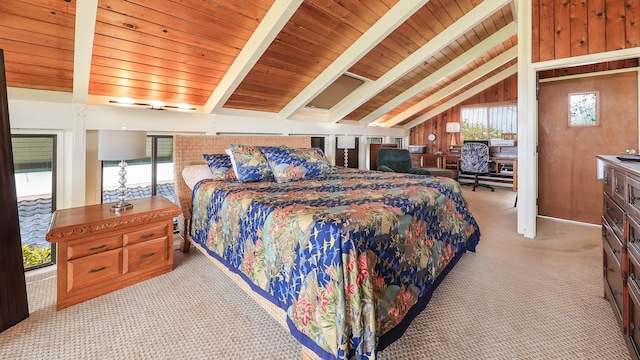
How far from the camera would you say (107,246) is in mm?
1986

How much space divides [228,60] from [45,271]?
7.83ft

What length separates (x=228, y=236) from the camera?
6.63ft

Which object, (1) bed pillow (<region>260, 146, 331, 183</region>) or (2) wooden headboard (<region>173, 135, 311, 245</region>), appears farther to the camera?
(2) wooden headboard (<region>173, 135, 311, 245</region>)

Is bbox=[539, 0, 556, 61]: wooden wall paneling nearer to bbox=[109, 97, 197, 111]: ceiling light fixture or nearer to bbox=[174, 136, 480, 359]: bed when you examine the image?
bbox=[174, 136, 480, 359]: bed

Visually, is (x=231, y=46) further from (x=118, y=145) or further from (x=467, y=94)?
(x=467, y=94)

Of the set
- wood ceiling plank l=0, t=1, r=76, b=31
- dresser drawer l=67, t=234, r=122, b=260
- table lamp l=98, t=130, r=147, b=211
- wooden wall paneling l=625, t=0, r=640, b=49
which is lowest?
dresser drawer l=67, t=234, r=122, b=260

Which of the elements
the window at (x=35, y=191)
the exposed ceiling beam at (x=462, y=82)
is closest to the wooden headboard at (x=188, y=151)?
the window at (x=35, y=191)

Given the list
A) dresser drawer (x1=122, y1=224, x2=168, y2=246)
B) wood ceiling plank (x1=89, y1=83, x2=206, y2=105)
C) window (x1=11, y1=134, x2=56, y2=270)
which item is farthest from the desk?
window (x1=11, y1=134, x2=56, y2=270)

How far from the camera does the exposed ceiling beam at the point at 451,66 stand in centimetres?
425

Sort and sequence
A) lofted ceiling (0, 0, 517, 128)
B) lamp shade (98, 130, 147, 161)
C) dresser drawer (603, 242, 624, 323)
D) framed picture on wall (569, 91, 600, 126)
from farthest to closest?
framed picture on wall (569, 91, 600, 126) < lamp shade (98, 130, 147, 161) < lofted ceiling (0, 0, 517, 128) < dresser drawer (603, 242, 624, 323)

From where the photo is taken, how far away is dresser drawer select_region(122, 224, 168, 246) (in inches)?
81.7

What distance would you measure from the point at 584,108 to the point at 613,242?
2.83 meters

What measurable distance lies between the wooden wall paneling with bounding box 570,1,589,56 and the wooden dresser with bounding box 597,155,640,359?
74.3 inches

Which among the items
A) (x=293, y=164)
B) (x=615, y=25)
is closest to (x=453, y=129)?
(x=615, y=25)
